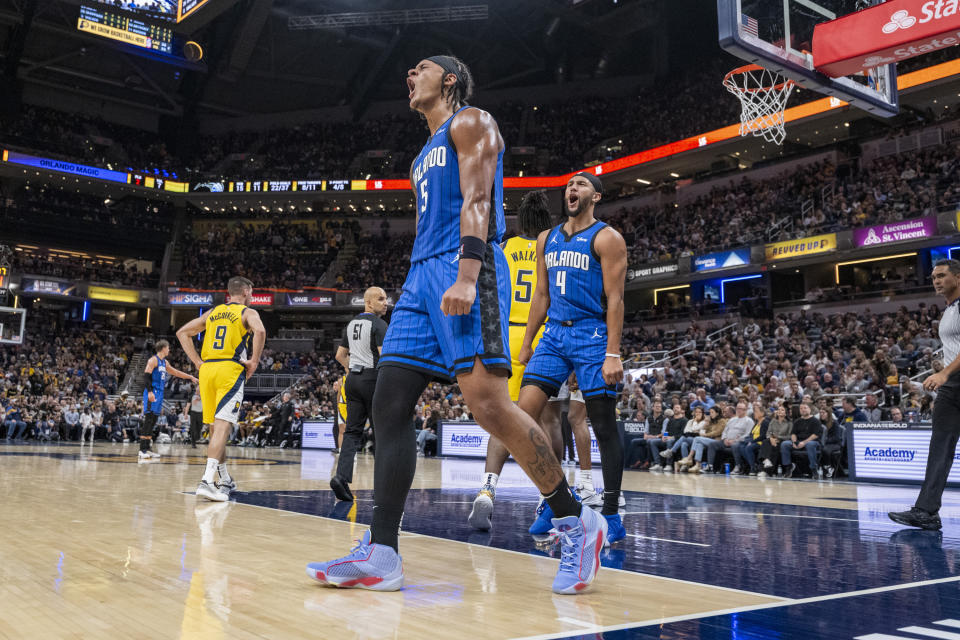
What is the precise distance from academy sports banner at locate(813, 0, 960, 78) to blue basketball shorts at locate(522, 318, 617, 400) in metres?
6.10

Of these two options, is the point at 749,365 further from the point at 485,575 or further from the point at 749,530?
the point at 485,575

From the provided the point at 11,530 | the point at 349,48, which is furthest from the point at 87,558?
the point at 349,48

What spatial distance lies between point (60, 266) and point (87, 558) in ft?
120

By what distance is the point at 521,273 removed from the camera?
5.47 metres

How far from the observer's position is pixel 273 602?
2350 mm

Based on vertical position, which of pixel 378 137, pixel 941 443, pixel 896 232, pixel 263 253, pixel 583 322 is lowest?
pixel 941 443

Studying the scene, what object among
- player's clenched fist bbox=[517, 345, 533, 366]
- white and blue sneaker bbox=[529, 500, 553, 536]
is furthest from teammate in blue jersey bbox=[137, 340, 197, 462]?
white and blue sneaker bbox=[529, 500, 553, 536]

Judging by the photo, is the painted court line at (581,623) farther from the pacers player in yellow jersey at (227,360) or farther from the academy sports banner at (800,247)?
the academy sports banner at (800,247)

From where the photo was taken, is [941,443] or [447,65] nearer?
[447,65]

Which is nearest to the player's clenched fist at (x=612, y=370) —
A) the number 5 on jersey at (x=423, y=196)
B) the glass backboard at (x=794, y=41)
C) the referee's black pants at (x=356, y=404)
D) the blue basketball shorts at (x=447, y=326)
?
the blue basketball shorts at (x=447, y=326)

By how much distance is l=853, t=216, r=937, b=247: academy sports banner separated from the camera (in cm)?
2128

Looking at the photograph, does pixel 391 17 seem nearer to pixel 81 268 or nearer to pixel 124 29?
pixel 124 29

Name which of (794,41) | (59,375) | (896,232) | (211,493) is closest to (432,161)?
(211,493)

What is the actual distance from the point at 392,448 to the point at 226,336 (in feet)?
13.0
